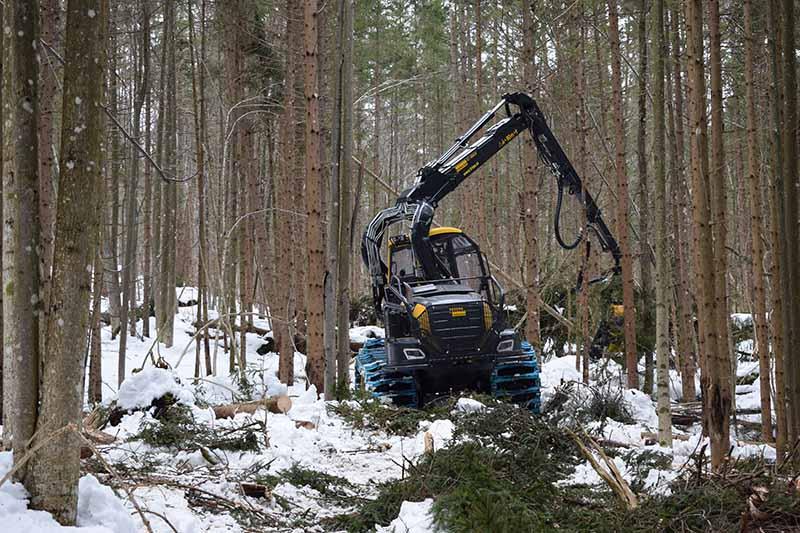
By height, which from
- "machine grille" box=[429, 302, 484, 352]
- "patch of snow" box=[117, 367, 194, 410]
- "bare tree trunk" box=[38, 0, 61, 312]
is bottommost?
"patch of snow" box=[117, 367, 194, 410]

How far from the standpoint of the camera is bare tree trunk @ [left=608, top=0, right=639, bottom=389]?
10.4m

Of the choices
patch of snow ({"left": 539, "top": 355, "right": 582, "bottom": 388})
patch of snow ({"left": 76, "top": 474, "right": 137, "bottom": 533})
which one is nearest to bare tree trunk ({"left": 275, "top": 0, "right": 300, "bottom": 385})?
patch of snow ({"left": 539, "top": 355, "right": 582, "bottom": 388})

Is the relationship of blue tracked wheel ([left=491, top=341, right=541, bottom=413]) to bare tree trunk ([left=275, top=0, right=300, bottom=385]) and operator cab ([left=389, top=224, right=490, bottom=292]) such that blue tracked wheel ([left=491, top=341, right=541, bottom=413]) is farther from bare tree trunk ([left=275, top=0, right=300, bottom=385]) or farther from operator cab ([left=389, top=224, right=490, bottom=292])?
bare tree trunk ([left=275, top=0, right=300, bottom=385])

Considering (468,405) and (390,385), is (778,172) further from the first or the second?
(390,385)

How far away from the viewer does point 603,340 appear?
46.4ft

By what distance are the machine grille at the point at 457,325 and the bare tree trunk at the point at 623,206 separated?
2.78 metres

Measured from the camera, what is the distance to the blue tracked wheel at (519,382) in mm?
9398

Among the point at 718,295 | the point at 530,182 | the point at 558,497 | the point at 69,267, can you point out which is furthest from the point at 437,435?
the point at 530,182

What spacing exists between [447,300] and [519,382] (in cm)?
157

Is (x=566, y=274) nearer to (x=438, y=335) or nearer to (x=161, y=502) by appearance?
(x=438, y=335)

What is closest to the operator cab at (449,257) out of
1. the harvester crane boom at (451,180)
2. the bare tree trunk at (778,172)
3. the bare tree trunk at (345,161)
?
the harvester crane boom at (451,180)

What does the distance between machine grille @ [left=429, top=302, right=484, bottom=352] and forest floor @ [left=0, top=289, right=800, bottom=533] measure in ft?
3.71

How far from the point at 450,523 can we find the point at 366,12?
64.5 ft

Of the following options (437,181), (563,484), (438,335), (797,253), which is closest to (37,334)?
(563,484)
